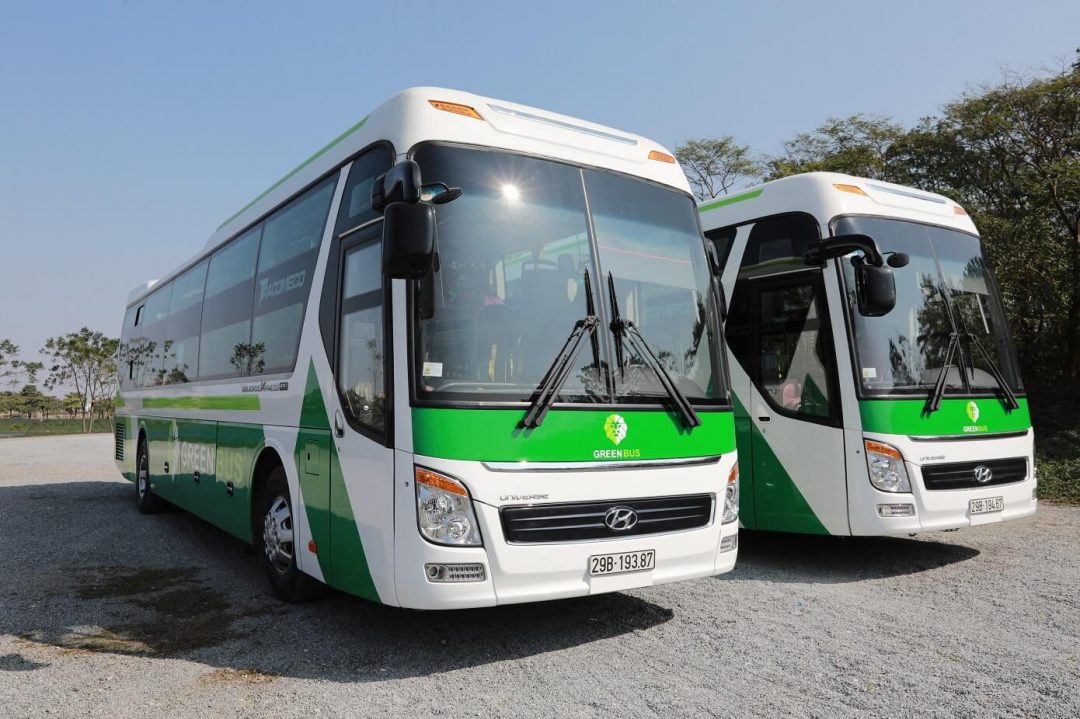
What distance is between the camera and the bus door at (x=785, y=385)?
23.2ft

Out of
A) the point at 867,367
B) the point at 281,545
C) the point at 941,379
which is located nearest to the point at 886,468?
the point at 867,367

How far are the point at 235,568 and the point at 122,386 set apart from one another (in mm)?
6449

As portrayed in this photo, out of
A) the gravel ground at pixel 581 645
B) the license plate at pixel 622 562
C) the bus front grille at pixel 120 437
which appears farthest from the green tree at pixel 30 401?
the license plate at pixel 622 562

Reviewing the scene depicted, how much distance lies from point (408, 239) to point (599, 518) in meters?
1.88

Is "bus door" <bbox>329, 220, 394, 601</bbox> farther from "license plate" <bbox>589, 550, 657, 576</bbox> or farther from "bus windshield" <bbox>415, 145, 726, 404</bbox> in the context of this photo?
"license plate" <bbox>589, 550, 657, 576</bbox>

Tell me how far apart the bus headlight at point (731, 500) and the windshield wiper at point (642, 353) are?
1.67 ft

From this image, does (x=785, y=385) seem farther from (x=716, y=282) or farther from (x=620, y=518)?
(x=620, y=518)

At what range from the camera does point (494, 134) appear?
16.8ft

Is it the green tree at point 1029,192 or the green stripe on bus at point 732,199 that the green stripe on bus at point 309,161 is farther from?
the green tree at point 1029,192

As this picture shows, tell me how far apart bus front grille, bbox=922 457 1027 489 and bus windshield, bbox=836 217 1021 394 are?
0.64m

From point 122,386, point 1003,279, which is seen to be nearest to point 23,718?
point 122,386

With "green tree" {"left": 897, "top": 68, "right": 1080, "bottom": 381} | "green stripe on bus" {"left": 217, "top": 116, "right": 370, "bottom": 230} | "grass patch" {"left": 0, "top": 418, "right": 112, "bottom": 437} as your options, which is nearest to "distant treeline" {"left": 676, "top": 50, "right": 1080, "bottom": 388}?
"green tree" {"left": 897, "top": 68, "right": 1080, "bottom": 381}

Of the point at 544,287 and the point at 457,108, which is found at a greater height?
the point at 457,108

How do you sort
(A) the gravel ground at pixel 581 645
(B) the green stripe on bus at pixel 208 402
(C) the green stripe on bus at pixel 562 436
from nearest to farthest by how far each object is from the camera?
(A) the gravel ground at pixel 581 645
(C) the green stripe on bus at pixel 562 436
(B) the green stripe on bus at pixel 208 402
